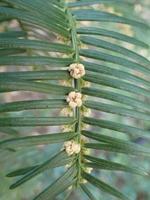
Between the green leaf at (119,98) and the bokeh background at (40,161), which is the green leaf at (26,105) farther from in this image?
the bokeh background at (40,161)

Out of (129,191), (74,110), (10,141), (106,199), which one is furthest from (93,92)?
(129,191)

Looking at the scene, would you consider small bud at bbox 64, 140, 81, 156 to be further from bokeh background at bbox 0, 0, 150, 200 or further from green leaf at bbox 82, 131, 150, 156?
bokeh background at bbox 0, 0, 150, 200

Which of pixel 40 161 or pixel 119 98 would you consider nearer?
pixel 119 98

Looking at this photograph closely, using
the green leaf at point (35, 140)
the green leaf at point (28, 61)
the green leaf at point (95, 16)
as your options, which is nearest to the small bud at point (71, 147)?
the green leaf at point (35, 140)

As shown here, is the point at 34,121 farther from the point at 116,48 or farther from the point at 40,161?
the point at 40,161

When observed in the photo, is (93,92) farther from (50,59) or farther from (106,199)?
(106,199)

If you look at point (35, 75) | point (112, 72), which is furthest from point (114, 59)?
point (35, 75)

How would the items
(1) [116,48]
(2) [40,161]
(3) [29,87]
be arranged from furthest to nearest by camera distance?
1. (2) [40,161]
2. (1) [116,48]
3. (3) [29,87]

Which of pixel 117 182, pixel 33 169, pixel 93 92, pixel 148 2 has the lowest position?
pixel 117 182
